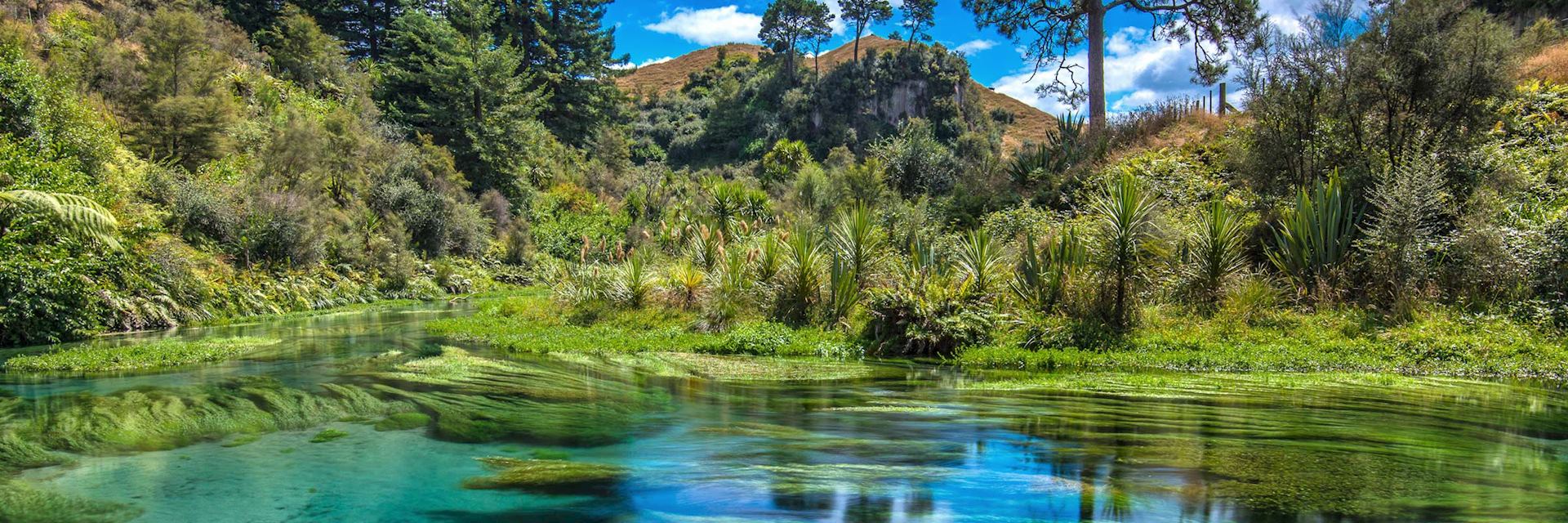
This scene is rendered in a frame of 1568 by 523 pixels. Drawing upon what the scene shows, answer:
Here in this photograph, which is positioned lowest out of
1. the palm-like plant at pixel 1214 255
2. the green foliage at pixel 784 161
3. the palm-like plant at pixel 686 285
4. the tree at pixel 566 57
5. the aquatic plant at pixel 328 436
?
the aquatic plant at pixel 328 436

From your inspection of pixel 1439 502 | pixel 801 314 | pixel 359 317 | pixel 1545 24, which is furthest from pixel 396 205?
pixel 1545 24

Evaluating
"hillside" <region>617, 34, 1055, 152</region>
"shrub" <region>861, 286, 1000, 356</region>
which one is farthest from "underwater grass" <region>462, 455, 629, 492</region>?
"hillside" <region>617, 34, 1055, 152</region>

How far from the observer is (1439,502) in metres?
3.96

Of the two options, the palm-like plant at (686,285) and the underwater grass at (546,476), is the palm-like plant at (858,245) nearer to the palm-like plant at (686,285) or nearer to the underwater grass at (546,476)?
the palm-like plant at (686,285)

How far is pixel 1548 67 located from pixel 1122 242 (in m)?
12.6

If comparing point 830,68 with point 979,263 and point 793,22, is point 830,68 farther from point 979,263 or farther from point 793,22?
point 979,263

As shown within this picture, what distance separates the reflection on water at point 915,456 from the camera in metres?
4.11

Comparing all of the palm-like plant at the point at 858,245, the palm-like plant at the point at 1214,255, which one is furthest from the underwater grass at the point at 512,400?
the palm-like plant at the point at 1214,255

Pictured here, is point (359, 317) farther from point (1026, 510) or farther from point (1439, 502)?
point (1439, 502)

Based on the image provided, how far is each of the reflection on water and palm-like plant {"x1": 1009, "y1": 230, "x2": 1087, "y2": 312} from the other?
12.6 ft

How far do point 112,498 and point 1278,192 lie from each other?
56.2 feet

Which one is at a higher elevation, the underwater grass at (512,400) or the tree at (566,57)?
the tree at (566,57)

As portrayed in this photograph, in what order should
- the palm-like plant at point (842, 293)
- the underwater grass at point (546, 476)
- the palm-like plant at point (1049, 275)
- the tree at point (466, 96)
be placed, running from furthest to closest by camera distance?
the tree at point (466, 96), the palm-like plant at point (842, 293), the palm-like plant at point (1049, 275), the underwater grass at point (546, 476)

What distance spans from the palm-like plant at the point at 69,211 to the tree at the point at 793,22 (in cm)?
6915
